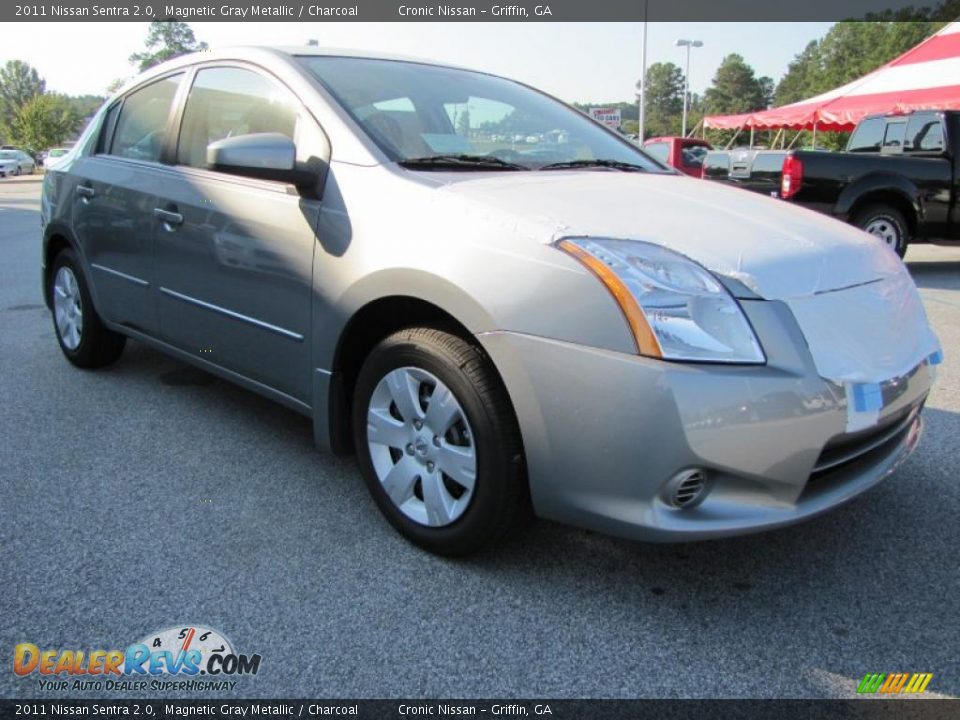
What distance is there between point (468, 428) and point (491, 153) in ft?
3.91

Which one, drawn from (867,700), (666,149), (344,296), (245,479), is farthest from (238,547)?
(666,149)

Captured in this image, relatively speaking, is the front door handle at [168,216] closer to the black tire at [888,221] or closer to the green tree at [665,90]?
the black tire at [888,221]

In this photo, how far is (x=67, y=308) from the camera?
170 inches

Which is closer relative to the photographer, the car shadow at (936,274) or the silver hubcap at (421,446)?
the silver hubcap at (421,446)

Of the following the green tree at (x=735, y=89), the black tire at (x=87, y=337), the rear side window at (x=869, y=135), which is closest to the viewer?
the black tire at (x=87, y=337)

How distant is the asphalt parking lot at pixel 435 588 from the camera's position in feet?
6.26

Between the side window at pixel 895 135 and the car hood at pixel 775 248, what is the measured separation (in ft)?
24.7

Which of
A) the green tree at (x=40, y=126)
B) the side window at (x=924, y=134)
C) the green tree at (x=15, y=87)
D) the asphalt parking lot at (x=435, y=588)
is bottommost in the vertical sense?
the asphalt parking lot at (x=435, y=588)

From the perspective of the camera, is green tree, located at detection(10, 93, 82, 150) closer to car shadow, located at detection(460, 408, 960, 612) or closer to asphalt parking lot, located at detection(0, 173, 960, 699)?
asphalt parking lot, located at detection(0, 173, 960, 699)

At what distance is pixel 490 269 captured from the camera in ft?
6.78

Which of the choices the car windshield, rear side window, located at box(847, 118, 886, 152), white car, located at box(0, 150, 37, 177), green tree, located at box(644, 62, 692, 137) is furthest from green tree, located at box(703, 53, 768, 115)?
the car windshield

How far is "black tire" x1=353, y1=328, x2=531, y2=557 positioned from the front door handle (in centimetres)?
127

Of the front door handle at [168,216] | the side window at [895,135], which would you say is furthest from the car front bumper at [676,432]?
the side window at [895,135]

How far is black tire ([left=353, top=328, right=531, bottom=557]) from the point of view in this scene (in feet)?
6.90
